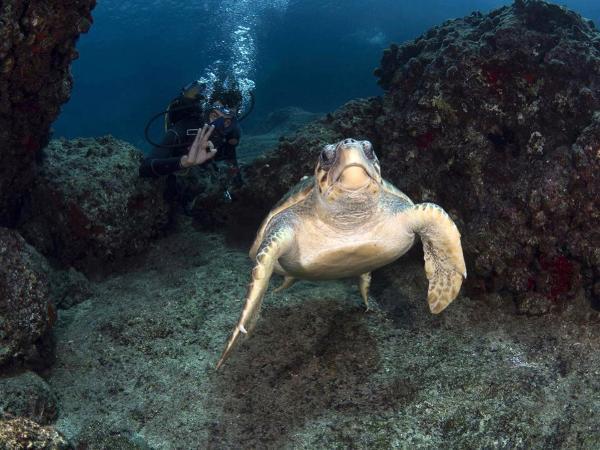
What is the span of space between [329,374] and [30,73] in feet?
12.8

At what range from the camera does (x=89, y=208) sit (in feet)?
16.0

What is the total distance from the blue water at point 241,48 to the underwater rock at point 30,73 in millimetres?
23961

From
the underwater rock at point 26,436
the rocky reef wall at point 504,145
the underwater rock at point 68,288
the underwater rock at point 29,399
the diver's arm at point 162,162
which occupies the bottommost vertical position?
the underwater rock at point 68,288

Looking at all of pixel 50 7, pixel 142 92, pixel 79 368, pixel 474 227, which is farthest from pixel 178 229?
pixel 142 92

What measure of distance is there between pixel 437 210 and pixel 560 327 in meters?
1.44

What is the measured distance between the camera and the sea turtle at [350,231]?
102 inches

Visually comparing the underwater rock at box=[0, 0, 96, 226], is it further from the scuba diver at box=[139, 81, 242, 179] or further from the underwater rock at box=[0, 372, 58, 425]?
the underwater rock at box=[0, 372, 58, 425]

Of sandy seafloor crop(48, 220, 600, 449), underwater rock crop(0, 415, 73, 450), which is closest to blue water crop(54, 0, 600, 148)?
sandy seafloor crop(48, 220, 600, 449)

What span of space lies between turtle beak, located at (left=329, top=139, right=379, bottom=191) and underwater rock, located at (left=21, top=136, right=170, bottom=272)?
3.55 meters

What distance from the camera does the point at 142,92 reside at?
4512cm

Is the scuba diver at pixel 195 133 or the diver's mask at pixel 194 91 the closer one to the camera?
the scuba diver at pixel 195 133

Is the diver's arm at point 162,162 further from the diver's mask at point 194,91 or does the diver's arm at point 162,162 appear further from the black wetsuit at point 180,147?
the diver's mask at point 194,91

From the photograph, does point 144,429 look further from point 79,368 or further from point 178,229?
point 178,229

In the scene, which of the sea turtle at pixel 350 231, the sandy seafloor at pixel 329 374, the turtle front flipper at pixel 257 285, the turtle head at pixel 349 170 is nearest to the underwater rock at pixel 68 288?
the sandy seafloor at pixel 329 374
